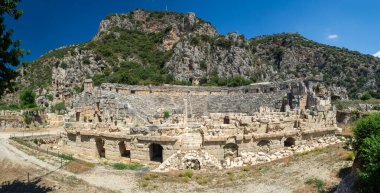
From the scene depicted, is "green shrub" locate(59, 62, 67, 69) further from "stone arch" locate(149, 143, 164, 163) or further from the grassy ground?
the grassy ground

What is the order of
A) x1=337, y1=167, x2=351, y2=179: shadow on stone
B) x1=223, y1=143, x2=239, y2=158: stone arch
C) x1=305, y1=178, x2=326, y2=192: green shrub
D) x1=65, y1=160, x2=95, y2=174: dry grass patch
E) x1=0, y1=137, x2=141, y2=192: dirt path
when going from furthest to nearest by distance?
x1=223, y1=143, x2=239, y2=158: stone arch
x1=65, y1=160, x2=95, y2=174: dry grass patch
x1=0, y1=137, x2=141, y2=192: dirt path
x1=337, y1=167, x2=351, y2=179: shadow on stone
x1=305, y1=178, x2=326, y2=192: green shrub

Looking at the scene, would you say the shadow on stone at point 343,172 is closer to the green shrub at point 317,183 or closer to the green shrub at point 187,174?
the green shrub at point 317,183

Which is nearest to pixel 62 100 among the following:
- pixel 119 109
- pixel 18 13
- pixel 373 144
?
pixel 119 109

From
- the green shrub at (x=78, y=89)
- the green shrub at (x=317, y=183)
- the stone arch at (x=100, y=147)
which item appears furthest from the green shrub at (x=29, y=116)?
the green shrub at (x=317, y=183)

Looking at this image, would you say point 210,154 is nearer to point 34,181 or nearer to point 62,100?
point 34,181

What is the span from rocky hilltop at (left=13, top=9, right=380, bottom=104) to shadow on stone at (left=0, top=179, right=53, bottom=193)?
145 feet

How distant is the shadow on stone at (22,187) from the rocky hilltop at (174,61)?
4406cm

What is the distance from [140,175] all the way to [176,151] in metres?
3.59

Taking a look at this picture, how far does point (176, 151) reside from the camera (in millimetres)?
18219

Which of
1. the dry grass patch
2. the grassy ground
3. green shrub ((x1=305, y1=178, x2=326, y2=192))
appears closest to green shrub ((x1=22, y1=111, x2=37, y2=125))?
the dry grass patch

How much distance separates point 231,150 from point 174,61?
56059 millimetres

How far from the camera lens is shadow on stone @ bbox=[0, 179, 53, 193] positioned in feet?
44.4

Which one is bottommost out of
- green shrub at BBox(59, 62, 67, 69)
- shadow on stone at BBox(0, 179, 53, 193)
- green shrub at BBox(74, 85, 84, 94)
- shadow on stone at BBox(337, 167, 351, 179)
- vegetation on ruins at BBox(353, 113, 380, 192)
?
shadow on stone at BBox(0, 179, 53, 193)

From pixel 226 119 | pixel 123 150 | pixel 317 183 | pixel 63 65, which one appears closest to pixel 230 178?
pixel 317 183
